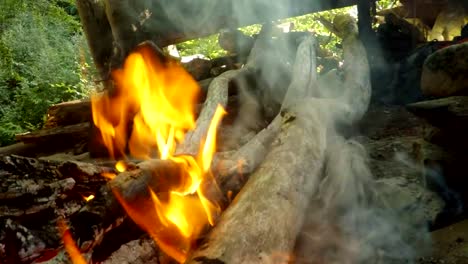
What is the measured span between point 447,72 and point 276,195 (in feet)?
10.6

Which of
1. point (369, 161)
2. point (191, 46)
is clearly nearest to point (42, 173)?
point (369, 161)

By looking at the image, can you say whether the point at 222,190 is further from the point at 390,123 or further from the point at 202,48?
the point at 202,48

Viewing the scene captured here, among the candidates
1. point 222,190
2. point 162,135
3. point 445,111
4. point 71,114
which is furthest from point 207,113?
point 71,114

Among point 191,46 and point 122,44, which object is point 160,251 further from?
point 191,46

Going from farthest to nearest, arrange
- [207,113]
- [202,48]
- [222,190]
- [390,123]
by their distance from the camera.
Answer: [202,48] → [390,123] → [207,113] → [222,190]

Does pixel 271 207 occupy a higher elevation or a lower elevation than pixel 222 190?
higher

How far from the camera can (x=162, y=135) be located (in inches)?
179

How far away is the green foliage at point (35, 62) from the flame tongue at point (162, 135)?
1030 cm

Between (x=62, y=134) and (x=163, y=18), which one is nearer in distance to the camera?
(x=62, y=134)

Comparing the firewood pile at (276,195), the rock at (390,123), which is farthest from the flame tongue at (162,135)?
the rock at (390,123)

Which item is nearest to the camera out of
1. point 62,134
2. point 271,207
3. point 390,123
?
point 271,207

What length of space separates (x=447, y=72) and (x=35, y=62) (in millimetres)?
17971

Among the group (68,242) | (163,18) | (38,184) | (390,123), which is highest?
(163,18)

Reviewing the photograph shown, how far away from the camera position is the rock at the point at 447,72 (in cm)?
433
